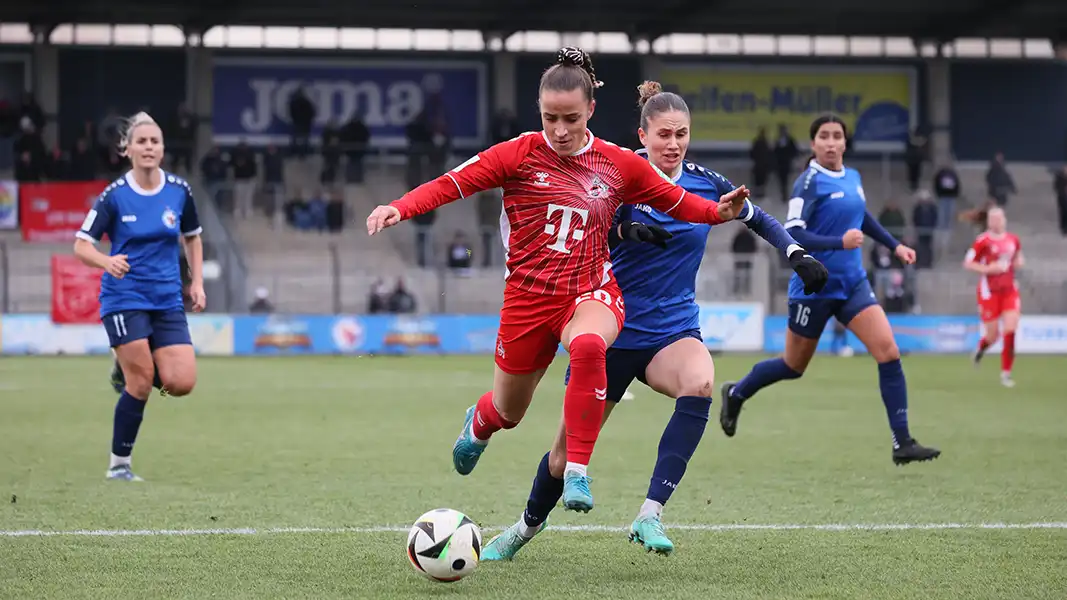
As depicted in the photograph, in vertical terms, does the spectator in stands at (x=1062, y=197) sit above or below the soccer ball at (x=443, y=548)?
above

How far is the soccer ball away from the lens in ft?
18.4

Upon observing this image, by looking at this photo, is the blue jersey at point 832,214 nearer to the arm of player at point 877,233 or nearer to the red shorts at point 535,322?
the arm of player at point 877,233

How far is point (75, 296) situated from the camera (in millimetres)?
26516

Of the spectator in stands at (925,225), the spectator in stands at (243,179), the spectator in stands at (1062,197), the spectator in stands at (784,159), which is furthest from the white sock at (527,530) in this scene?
the spectator in stands at (1062,197)

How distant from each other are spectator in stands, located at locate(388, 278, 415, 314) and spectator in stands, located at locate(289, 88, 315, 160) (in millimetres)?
7062

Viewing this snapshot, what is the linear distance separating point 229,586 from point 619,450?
583 centimetres

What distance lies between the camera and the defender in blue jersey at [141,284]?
9117 millimetres

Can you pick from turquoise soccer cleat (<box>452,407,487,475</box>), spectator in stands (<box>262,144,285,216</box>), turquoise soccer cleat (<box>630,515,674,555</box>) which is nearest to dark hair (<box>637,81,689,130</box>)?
turquoise soccer cleat (<box>452,407,487,475</box>)

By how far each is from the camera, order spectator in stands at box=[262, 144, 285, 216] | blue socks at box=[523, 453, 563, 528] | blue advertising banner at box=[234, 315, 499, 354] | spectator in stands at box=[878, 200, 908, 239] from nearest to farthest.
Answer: blue socks at box=[523, 453, 563, 528]
blue advertising banner at box=[234, 315, 499, 354]
spectator in stands at box=[878, 200, 908, 239]
spectator in stands at box=[262, 144, 285, 216]

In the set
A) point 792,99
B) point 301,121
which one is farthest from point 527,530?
point 792,99

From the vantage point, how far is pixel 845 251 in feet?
32.3

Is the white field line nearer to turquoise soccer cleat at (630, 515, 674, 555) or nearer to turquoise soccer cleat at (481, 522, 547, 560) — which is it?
turquoise soccer cleat at (481, 522, 547, 560)

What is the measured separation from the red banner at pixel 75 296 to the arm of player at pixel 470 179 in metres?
21.7

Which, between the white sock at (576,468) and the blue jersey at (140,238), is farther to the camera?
the blue jersey at (140,238)
